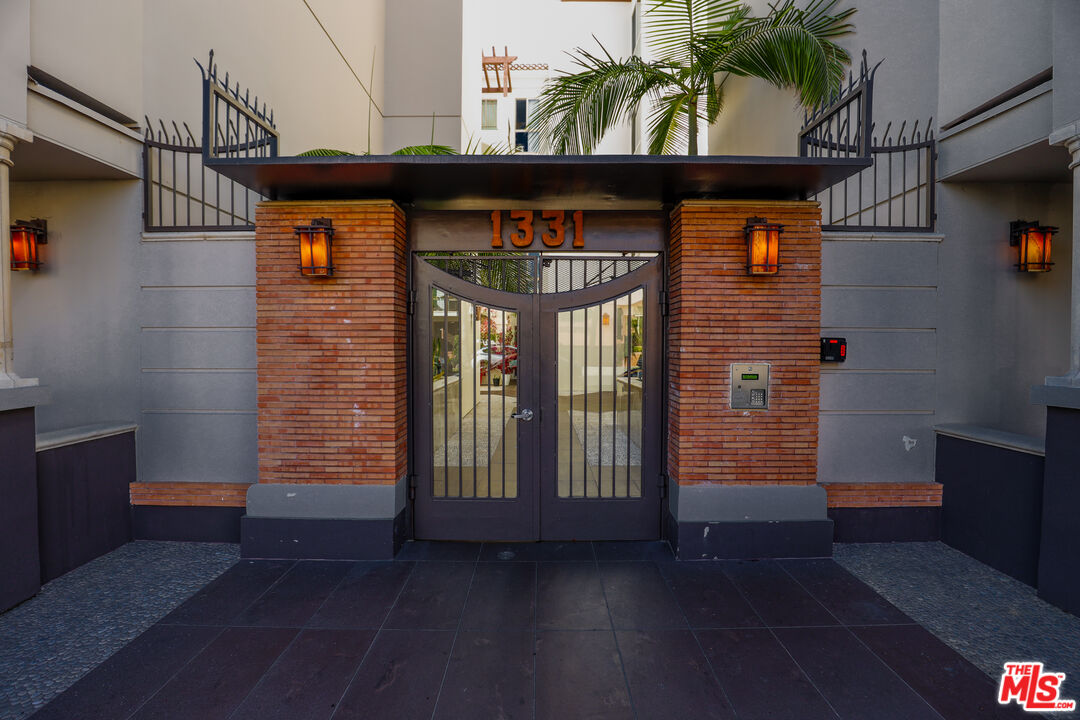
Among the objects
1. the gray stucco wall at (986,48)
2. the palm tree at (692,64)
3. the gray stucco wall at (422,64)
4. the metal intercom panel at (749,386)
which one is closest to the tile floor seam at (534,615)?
the metal intercom panel at (749,386)

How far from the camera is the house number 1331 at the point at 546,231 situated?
473 cm

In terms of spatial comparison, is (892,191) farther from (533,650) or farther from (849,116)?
(533,650)

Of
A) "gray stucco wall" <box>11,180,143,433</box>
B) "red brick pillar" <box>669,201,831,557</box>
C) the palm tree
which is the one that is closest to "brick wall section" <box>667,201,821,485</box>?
"red brick pillar" <box>669,201,831,557</box>

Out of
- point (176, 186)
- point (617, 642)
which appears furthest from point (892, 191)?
point (176, 186)

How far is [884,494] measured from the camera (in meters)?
4.83

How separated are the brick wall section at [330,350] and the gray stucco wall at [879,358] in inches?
174

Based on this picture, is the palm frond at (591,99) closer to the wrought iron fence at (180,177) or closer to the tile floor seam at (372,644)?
the wrought iron fence at (180,177)

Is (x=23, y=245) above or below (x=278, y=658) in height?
above

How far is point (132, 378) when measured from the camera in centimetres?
490

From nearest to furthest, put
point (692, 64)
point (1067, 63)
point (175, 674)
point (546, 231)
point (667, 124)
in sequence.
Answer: point (175, 674) → point (1067, 63) → point (546, 231) → point (692, 64) → point (667, 124)

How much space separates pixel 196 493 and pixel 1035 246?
29.0ft

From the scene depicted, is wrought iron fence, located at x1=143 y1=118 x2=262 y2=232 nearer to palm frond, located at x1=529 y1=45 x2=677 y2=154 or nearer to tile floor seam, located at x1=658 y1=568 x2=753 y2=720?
palm frond, located at x1=529 y1=45 x2=677 y2=154

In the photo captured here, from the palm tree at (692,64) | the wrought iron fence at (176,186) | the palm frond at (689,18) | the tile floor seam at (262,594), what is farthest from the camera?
the palm frond at (689,18)

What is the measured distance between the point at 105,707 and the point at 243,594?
1.20 m
